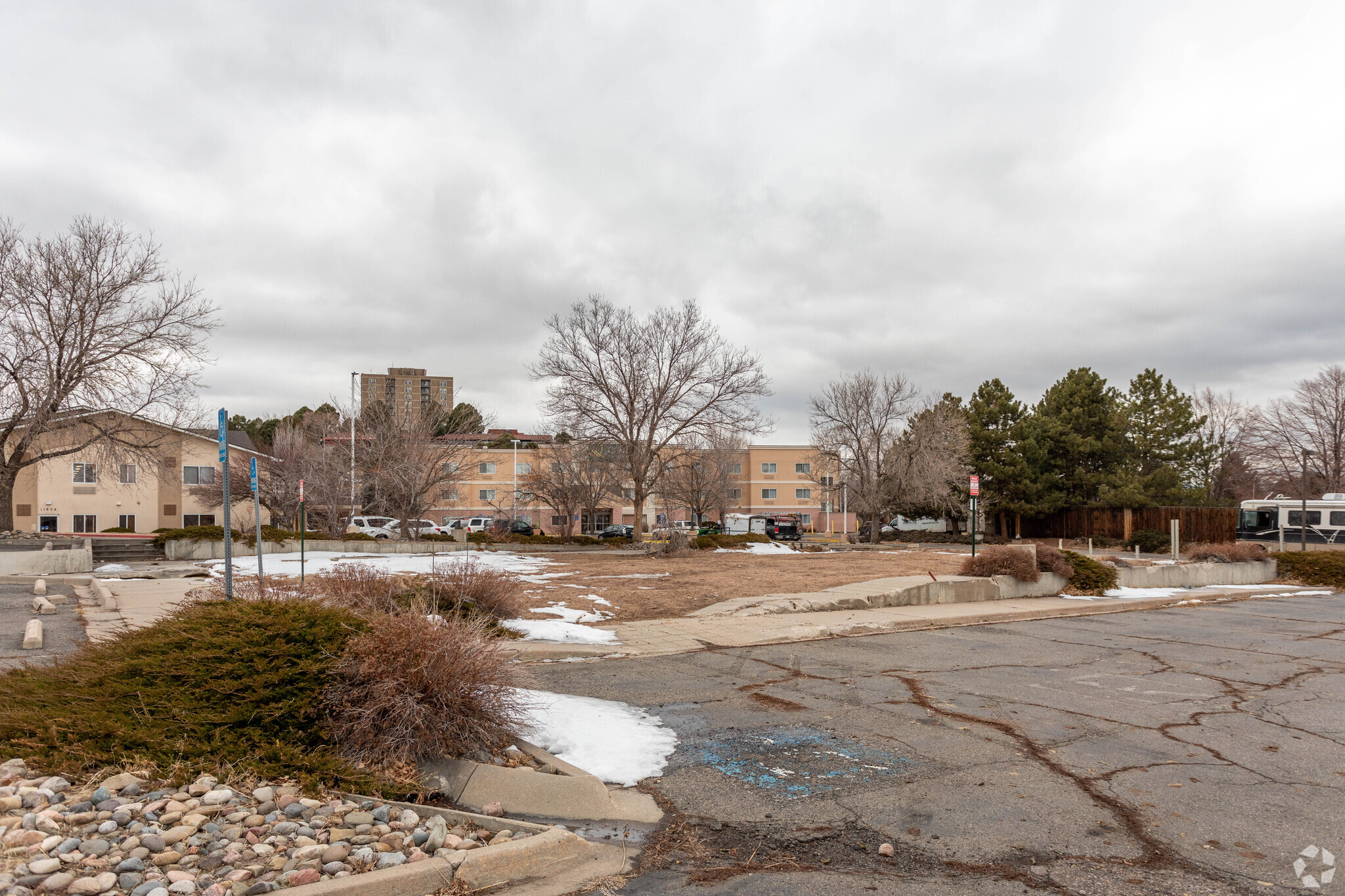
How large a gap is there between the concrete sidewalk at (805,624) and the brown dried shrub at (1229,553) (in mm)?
7665

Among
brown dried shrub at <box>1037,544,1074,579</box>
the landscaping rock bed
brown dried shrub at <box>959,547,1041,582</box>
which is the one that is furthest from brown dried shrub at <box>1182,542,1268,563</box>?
the landscaping rock bed

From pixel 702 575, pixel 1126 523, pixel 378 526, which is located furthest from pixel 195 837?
pixel 1126 523

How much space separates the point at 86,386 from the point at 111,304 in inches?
127

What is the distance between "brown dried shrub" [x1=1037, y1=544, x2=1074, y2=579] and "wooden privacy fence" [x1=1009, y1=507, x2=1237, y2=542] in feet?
97.7

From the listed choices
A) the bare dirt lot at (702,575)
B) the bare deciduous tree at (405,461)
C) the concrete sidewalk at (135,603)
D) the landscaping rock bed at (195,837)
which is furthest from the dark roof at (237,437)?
the landscaping rock bed at (195,837)

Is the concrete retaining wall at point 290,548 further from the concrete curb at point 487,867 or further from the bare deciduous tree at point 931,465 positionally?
the bare deciduous tree at point 931,465

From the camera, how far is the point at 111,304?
30312 mm

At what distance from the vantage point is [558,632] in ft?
40.0

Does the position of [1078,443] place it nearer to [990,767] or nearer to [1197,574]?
[1197,574]

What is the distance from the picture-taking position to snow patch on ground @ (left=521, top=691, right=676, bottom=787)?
20.1 ft

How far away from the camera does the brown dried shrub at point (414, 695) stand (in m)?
5.36

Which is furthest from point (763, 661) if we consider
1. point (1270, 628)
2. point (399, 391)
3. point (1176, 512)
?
point (1176, 512)

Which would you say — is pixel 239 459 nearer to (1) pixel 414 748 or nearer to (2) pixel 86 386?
(2) pixel 86 386

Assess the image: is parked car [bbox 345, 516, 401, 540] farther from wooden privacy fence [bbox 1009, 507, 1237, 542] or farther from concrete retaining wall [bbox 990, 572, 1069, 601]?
wooden privacy fence [bbox 1009, 507, 1237, 542]
